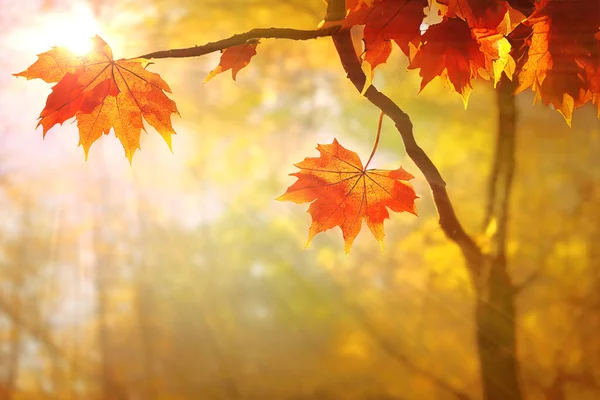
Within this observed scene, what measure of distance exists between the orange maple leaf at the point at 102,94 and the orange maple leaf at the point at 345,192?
0.79ft

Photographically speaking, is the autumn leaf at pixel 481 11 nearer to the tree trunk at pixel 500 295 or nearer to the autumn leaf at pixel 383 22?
the autumn leaf at pixel 383 22

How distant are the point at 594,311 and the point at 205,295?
3.58m

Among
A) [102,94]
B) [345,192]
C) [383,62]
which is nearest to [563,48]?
[383,62]

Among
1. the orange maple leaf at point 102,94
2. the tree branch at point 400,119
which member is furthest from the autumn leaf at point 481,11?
the orange maple leaf at point 102,94

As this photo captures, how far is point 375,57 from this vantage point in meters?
0.55

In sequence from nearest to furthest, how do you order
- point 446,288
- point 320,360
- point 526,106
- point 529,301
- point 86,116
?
point 86,116 → point 526,106 → point 529,301 → point 446,288 → point 320,360

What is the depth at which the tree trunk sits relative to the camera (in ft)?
2.52

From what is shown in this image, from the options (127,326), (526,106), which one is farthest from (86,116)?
(127,326)

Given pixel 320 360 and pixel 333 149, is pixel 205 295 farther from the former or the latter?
pixel 333 149

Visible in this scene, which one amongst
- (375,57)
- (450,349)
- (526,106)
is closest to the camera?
(375,57)

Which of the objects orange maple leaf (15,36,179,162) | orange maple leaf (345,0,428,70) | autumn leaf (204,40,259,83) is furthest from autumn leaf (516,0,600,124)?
orange maple leaf (15,36,179,162)

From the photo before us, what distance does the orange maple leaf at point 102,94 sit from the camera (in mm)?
640

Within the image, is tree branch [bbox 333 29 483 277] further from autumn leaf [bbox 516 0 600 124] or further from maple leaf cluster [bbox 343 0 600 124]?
autumn leaf [bbox 516 0 600 124]

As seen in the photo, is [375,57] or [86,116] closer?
[375,57]
